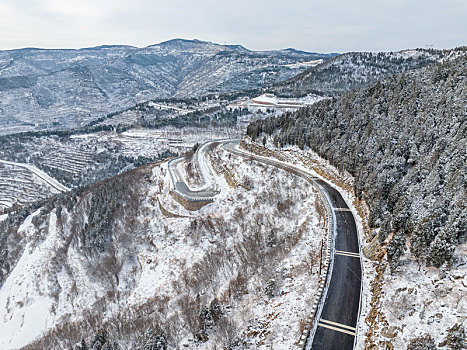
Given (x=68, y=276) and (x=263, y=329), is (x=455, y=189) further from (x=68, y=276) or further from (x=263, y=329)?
(x=68, y=276)

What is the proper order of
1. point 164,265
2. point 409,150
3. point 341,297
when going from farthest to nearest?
point 164,265, point 409,150, point 341,297

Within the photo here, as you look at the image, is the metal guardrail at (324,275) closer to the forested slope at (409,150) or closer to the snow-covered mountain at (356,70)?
the forested slope at (409,150)

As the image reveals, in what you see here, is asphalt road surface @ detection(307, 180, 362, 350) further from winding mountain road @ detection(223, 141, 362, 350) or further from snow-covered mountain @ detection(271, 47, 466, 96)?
snow-covered mountain @ detection(271, 47, 466, 96)

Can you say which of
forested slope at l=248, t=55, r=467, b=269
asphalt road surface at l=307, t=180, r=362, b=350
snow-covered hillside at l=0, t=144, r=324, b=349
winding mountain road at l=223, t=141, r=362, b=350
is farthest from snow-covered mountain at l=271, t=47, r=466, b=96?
asphalt road surface at l=307, t=180, r=362, b=350

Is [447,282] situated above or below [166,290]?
above

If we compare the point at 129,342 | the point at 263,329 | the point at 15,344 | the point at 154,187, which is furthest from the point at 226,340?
the point at 154,187

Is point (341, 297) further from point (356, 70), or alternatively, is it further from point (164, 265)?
point (356, 70)

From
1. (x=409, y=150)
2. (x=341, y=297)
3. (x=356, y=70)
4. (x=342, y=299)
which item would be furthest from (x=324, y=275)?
(x=356, y=70)

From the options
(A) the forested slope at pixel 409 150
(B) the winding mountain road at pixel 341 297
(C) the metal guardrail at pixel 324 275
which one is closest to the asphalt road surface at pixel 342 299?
(B) the winding mountain road at pixel 341 297

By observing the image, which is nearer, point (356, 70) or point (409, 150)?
point (409, 150)
